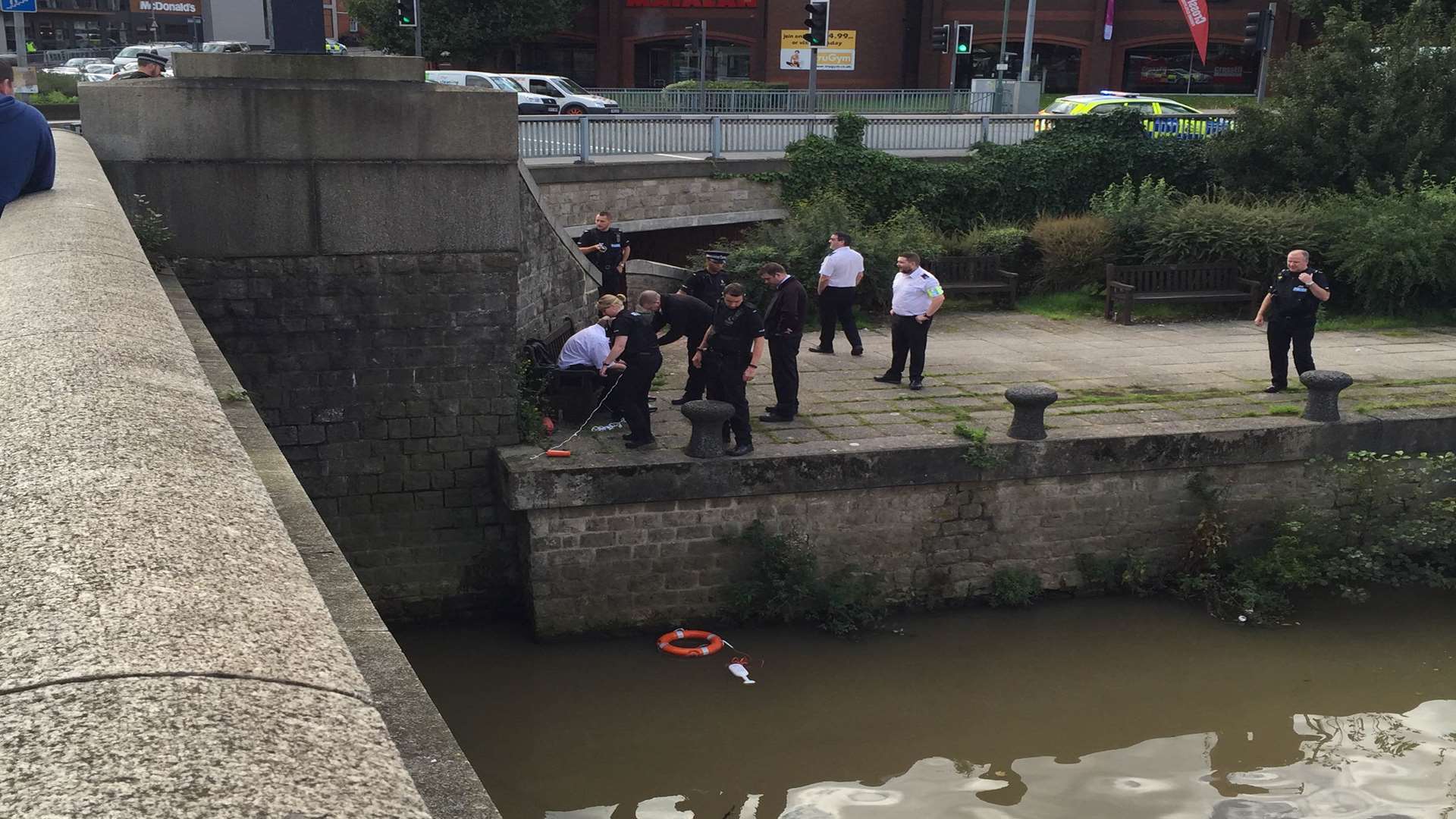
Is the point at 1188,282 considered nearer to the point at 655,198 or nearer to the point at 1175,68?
the point at 655,198

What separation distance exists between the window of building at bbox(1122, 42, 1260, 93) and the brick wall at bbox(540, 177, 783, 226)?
28203mm

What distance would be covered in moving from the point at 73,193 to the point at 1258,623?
9.41 m

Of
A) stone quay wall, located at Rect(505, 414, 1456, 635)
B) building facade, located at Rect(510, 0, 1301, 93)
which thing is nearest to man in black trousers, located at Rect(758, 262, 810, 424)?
stone quay wall, located at Rect(505, 414, 1456, 635)

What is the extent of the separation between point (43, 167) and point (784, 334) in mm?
6180

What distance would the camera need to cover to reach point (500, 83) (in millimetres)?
29906

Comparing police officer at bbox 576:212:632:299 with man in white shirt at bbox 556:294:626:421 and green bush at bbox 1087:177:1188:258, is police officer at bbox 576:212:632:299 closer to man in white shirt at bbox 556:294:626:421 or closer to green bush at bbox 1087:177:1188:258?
man in white shirt at bbox 556:294:626:421

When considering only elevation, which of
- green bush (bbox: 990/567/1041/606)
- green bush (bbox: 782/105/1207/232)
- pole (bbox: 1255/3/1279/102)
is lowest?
green bush (bbox: 990/567/1041/606)

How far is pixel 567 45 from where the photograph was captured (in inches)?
1807

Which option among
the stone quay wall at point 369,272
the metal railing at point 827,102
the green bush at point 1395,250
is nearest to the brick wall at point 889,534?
the stone quay wall at point 369,272

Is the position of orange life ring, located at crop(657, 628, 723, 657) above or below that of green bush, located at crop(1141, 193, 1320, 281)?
below

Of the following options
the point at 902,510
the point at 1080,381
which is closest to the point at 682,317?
the point at 902,510

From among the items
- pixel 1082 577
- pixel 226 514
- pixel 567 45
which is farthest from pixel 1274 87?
pixel 567 45

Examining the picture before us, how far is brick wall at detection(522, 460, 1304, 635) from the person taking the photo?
10.6 m

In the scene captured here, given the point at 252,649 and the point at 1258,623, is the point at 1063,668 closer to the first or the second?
the point at 1258,623
